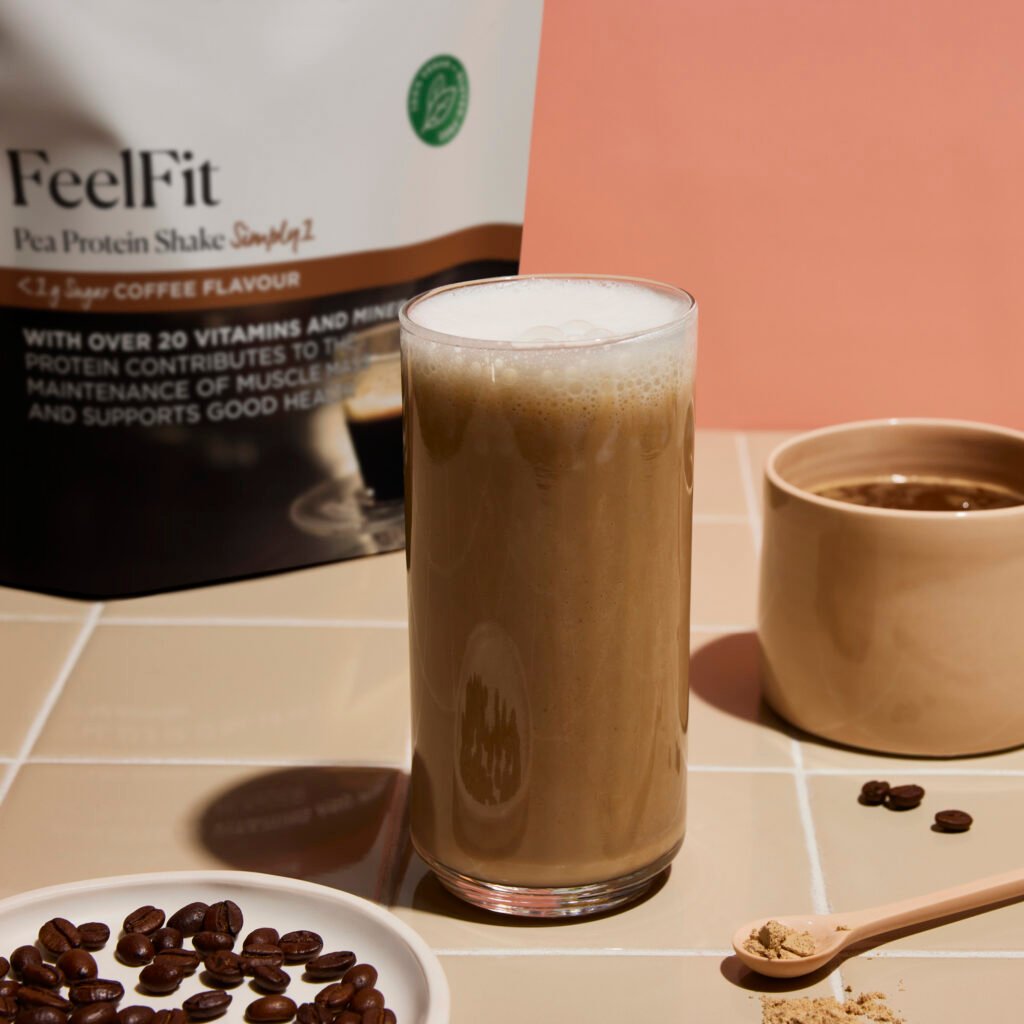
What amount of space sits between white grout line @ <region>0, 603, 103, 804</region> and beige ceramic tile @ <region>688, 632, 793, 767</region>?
346 mm

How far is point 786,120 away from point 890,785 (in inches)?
23.2

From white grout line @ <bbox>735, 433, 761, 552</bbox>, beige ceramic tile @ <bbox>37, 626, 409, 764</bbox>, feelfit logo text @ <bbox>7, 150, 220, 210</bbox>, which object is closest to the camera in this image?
beige ceramic tile @ <bbox>37, 626, 409, 764</bbox>

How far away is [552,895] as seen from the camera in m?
0.66

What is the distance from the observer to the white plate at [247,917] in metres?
0.60

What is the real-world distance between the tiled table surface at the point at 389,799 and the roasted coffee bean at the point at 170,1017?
0.10 m

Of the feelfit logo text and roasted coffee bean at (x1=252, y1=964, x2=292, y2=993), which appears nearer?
roasted coffee bean at (x1=252, y1=964, x2=292, y2=993)

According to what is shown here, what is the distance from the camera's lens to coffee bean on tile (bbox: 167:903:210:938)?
24.7 inches

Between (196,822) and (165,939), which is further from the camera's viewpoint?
(196,822)

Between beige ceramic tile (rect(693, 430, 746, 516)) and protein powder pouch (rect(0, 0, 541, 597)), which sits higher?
protein powder pouch (rect(0, 0, 541, 597))

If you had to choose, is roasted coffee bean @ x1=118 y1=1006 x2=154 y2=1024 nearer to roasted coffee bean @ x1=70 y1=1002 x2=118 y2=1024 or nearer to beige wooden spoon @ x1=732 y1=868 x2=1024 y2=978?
roasted coffee bean @ x1=70 y1=1002 x2=118 y2=1024

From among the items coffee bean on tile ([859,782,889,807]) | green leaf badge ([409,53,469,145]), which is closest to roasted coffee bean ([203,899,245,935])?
coffee bean on tile ([859,782,889,807])

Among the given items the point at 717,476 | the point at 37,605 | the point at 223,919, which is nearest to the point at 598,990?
the point at 223,919

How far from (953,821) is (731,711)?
156mm

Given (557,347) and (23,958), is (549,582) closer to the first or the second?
(557,347)
